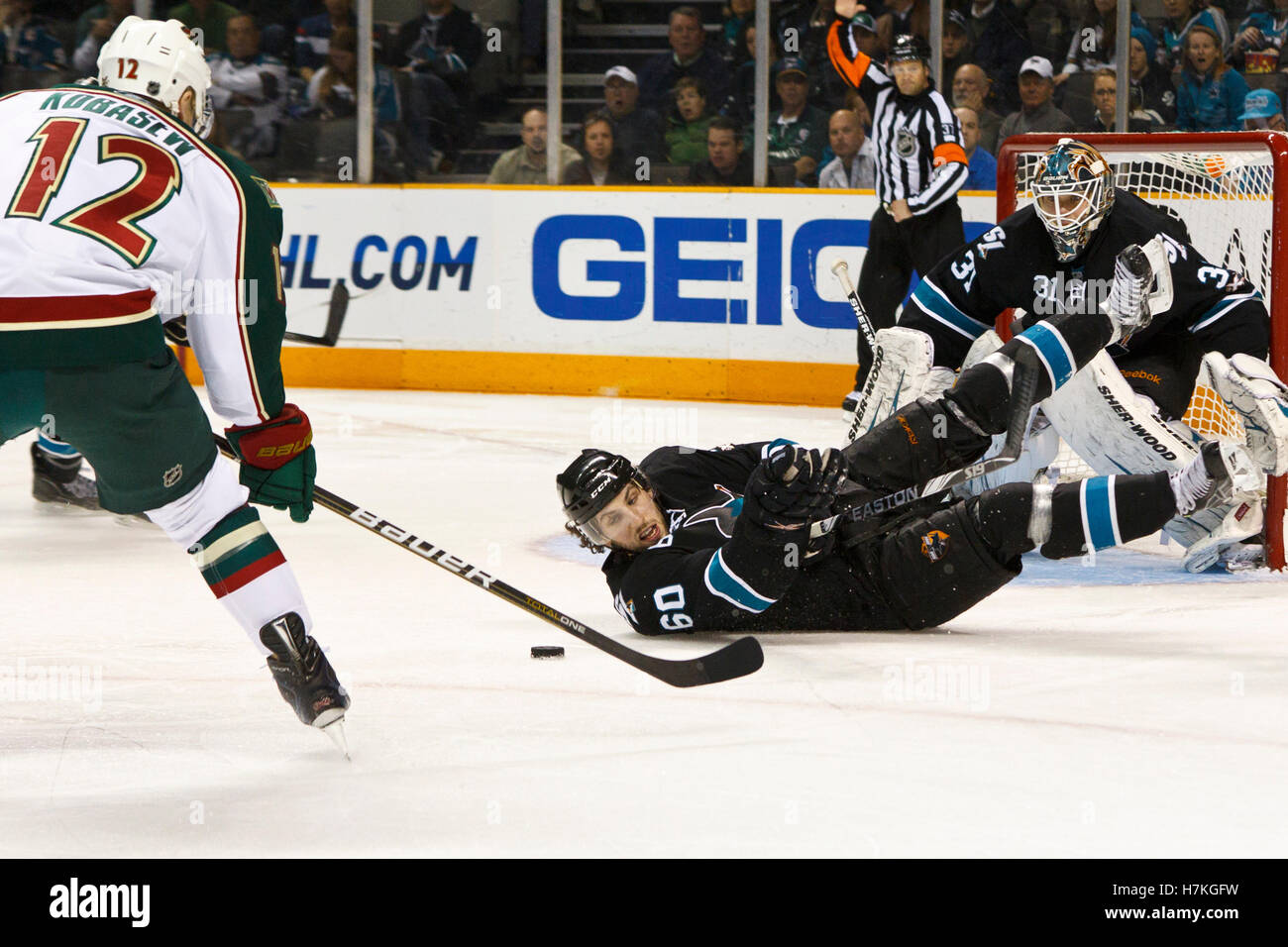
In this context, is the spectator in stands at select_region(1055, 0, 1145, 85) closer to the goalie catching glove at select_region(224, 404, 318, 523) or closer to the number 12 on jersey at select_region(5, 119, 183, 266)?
the goalie catching glove at select_region(224, 404, 318, 523)

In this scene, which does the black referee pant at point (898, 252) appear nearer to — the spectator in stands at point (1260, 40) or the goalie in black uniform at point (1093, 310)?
the spectator in stands at point (1260, 40)

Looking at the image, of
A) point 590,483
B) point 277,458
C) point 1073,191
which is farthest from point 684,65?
point 277,458

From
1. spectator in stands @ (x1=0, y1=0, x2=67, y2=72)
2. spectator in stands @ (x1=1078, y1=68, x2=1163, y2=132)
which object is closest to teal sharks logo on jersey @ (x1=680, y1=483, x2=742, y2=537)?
spectator in stands @ (x1=1078, y1=68, x2=1163, y2=132)

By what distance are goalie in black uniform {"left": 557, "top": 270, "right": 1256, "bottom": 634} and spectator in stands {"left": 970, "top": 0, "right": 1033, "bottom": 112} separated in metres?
3.79

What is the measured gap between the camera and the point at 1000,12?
6.88 m

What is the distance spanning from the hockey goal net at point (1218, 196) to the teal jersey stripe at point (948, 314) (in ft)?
0.83

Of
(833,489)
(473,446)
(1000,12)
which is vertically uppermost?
(1000,12)

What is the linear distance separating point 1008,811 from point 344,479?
3.53 metres

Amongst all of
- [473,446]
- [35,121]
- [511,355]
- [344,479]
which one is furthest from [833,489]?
[511,355]

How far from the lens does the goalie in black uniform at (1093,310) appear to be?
3756mm

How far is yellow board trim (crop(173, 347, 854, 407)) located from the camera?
732 cm

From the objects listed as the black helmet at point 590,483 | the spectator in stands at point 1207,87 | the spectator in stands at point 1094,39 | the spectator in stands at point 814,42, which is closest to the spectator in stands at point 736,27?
the spectator in stands at point 814,42
